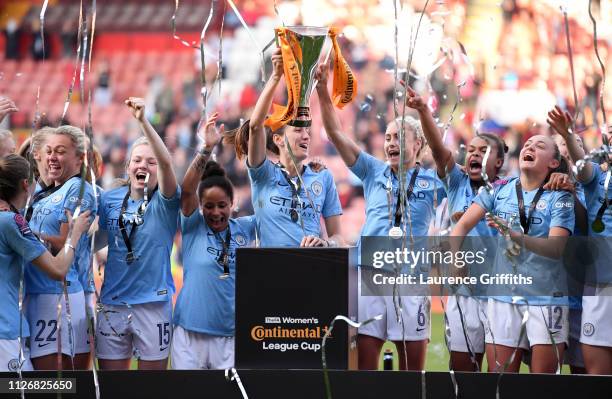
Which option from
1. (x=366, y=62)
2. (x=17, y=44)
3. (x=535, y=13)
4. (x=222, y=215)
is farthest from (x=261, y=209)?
(x=17, y=44)

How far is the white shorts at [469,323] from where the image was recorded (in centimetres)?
522

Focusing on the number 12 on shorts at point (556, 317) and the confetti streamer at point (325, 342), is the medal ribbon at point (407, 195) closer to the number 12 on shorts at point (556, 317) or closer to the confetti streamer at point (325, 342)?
the number 12 on shorts at point (556, 317)

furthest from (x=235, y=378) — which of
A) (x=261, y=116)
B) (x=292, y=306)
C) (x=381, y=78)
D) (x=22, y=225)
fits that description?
(x=381, y=78)

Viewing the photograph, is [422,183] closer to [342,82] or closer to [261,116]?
[342,82]

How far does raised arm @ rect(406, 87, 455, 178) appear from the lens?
4871mm

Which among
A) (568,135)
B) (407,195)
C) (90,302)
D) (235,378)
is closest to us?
(235,378)

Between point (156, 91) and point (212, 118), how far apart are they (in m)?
11.9

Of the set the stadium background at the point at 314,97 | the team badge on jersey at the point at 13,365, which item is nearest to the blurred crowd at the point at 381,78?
the stadium background at the point at 314,97

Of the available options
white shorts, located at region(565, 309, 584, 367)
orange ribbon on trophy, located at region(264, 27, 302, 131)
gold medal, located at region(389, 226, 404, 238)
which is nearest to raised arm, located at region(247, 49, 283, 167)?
orange ribbon on trophy, located at region(264, 27, 302, 131)

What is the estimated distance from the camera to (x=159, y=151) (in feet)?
15.4

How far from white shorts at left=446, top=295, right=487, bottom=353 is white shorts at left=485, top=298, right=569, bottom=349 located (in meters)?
0.13

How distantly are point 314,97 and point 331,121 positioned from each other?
994cm

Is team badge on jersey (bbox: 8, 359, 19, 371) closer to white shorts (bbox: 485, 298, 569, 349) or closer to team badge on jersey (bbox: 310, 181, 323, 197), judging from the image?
team badge on jersey (bbox: 310, 181, 323, 197)

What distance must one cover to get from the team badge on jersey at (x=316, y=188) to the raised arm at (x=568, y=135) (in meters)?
1.26
